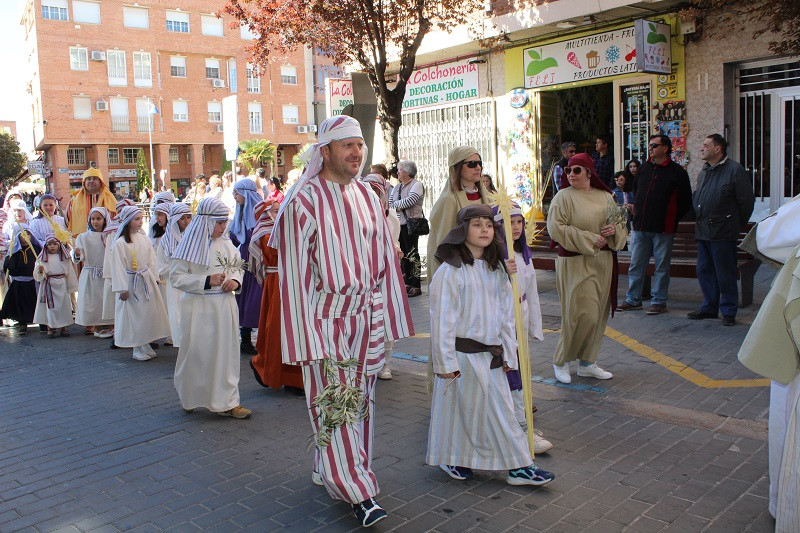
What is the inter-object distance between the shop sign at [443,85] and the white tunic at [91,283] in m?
10.1

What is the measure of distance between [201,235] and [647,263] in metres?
5.91

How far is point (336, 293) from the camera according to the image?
155 inches

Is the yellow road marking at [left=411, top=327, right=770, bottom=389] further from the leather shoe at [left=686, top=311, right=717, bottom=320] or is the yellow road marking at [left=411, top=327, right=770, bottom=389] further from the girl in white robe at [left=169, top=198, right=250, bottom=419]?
the girl in white robe at [left=169, top=198, right=250, bottom=419]

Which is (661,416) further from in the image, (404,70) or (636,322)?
(404,70)

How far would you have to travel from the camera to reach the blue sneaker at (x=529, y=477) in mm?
4289

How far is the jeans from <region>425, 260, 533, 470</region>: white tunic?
5.47 m

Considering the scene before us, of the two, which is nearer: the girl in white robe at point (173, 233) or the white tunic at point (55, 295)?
the girl in white robe at point (173, 233)

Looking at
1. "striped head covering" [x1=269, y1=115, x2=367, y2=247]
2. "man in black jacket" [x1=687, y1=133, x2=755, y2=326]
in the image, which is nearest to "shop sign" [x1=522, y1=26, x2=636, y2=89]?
"man in black jacket" [x1=687, y1=133, x2=755, y2=326]

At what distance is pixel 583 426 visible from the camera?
5316 millimetres

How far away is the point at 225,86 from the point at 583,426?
177 feet

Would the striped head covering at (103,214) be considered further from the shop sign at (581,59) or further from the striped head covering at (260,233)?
the shop sign at (581,59)

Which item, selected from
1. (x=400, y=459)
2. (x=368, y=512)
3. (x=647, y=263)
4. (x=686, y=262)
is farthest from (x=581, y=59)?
(x=368, y=512)

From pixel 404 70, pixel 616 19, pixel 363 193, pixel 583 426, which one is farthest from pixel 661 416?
pixel 616 19

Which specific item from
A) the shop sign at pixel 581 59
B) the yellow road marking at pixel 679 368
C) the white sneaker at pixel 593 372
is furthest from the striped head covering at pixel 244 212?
the shop sign at pixel 581 59
